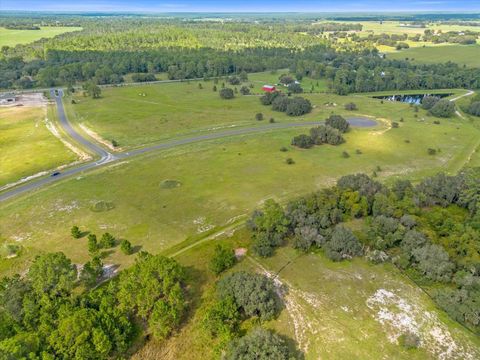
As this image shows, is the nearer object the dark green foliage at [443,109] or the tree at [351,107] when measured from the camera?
the dark green foliage at [443,109]

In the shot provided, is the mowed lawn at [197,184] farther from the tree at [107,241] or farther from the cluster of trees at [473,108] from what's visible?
the cluster of trees at [473,108]

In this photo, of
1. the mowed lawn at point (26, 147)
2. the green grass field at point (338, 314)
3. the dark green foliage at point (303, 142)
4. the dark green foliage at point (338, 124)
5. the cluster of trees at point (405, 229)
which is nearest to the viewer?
the green grass field at point (338, 314)

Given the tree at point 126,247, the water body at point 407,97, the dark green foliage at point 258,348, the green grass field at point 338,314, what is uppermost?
the dark green foliage at point 258,348

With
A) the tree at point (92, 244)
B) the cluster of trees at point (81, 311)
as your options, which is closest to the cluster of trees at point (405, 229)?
the cluster of trees at point (81, 311)

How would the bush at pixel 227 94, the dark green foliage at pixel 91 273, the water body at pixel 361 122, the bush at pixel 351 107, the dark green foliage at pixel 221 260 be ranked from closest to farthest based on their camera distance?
1. the dark green foliage at pixel 91 273
2. the dark green foliage at pixel 221 260
3. the water body at pixel 361 122
4. the bush at pixel 351 107
5. the bush at pixel 227 94

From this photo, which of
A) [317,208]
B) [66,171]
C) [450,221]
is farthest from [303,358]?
[66,171]

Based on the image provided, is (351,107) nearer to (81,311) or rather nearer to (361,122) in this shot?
(361,122)

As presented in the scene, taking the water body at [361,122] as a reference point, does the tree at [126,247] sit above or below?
above

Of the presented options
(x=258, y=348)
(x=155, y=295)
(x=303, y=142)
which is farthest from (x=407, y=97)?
(x=258, y=348)
